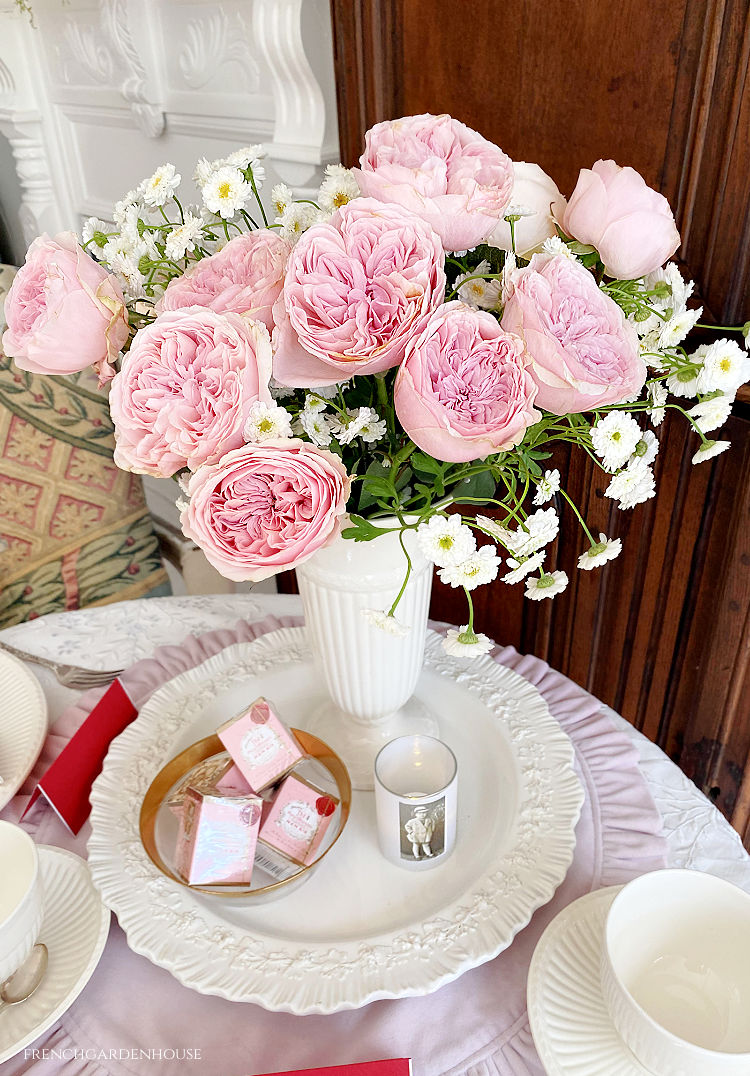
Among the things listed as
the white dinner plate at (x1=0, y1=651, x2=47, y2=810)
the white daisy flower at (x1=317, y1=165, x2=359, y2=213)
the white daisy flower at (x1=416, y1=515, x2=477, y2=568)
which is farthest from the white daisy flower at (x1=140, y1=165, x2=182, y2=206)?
the white dinner plate at (x1=0, y1=651, x2=47, y2=810)

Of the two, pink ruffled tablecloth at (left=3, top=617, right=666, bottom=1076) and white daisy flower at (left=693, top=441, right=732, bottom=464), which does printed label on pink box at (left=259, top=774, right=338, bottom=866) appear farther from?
white daisy flower at (left=693, top=441, right=732, bottom=464)

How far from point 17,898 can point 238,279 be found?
0.50m

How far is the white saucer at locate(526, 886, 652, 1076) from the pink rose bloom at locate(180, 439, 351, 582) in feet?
1.17

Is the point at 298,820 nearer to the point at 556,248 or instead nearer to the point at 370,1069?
the point at 370,1069

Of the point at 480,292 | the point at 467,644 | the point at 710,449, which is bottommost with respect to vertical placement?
the point at 467,644

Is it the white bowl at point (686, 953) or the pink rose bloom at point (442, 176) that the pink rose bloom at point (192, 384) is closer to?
the pink rose bloom at point (442, 176)

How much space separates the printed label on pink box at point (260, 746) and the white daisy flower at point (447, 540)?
266 millimetres

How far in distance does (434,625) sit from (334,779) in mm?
361

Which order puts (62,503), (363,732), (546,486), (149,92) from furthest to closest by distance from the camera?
(149,92) → (62,503) → (363,732) → (546,486)

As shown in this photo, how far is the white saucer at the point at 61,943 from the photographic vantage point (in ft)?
1.95

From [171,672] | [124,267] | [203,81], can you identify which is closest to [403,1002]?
[171,672]

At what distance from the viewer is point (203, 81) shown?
4.76 feet

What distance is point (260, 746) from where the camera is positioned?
0.72 meters

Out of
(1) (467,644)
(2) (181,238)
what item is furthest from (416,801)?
(2) (181,238)
